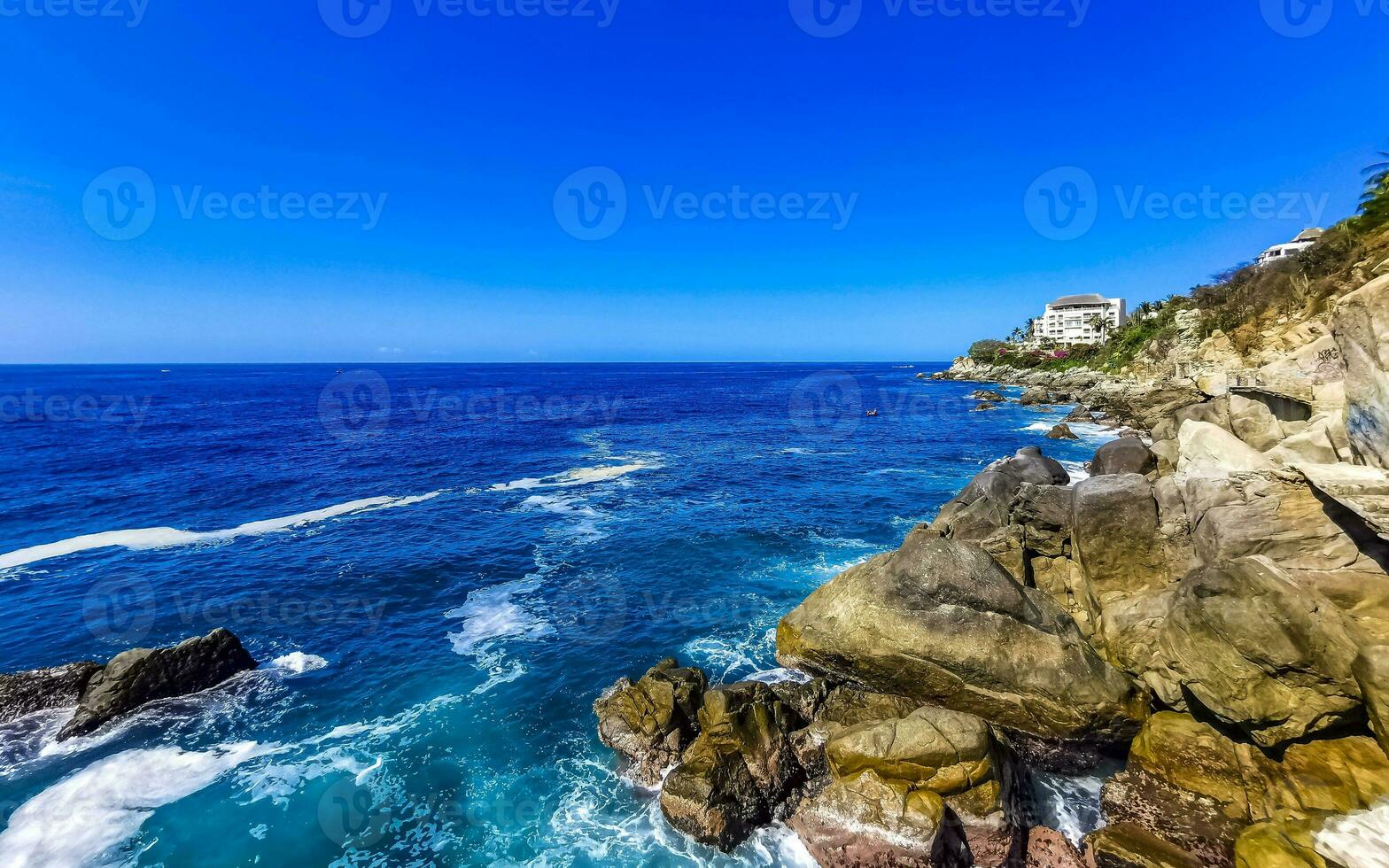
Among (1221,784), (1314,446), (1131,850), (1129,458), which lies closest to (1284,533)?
(1314,446)

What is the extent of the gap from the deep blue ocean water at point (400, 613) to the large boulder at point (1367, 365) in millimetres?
14032

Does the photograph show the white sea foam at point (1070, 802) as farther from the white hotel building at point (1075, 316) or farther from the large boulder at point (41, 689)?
the white hotel building at point (1075, 316)

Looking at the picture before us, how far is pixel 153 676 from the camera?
Answer: 16.9 metres

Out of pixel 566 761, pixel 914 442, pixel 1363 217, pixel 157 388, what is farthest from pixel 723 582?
pixel 157 388

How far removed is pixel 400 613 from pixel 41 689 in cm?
946

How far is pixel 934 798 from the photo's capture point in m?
11.1

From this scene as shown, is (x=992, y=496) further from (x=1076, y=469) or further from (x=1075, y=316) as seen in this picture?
(x=1075, y=316)

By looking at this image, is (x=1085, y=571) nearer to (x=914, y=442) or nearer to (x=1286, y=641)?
(x=1286, y=641)

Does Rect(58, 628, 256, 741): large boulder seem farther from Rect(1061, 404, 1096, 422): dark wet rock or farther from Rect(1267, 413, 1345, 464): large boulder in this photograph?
Rect(1061, 404, 1096, 422): dark wet rock

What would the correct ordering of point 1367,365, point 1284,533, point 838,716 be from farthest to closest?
point 838,716
point 1284,533
point 1367,365

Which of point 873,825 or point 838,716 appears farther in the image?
point 838,716

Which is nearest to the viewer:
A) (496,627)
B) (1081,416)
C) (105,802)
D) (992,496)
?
(105,802)

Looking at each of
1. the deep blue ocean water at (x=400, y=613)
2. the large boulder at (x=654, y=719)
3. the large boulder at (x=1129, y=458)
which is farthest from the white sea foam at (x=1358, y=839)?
the large boulder at (x=1129, y=458)

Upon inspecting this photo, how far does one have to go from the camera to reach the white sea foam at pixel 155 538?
27.0 metres
